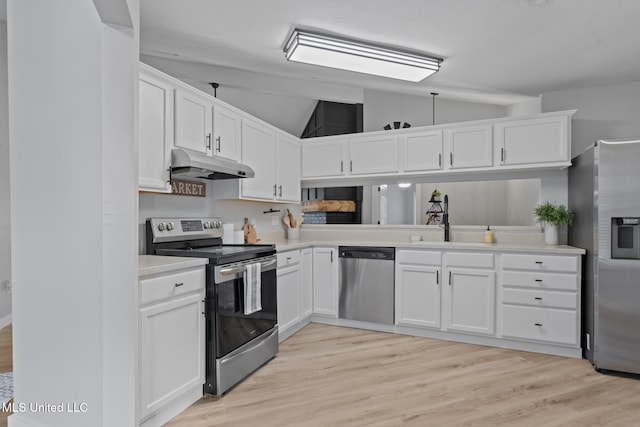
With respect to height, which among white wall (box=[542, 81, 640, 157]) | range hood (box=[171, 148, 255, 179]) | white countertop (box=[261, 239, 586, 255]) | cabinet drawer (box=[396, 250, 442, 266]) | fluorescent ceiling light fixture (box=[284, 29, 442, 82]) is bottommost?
cabinet drawer (box=[396, 250, 442, 266])

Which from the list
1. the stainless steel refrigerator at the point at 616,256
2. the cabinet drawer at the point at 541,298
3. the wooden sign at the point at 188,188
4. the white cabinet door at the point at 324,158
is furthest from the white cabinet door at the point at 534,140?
the wooden sign at the point at 188,188

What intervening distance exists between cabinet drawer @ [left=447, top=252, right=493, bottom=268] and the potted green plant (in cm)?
71

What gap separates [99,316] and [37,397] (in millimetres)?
684

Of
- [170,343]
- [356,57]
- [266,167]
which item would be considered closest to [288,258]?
[266,167]

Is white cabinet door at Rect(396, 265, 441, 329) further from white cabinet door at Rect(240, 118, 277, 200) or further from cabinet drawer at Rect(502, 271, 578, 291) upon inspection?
white cabinet door at Rect(240, 118, 277, 200)

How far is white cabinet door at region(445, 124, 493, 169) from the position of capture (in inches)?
141

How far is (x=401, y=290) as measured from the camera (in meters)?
3.57

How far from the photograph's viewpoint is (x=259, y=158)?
353cm

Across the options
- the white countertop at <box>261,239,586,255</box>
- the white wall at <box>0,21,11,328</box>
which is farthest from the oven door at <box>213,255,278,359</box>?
the white wall at <box>0,21,11,328</box>

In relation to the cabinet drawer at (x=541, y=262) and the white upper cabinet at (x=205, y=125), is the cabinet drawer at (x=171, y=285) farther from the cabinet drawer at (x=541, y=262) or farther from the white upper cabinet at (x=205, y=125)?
the cabinet drawer at (x=541, y=262)

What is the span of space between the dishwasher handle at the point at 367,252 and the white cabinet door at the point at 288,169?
88cm

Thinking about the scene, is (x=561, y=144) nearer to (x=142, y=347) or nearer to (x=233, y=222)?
(x=233, y=222)

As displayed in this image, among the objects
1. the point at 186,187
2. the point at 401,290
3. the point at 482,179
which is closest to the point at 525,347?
the point at 401,290

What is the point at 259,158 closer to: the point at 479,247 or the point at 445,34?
the point at 445,34
